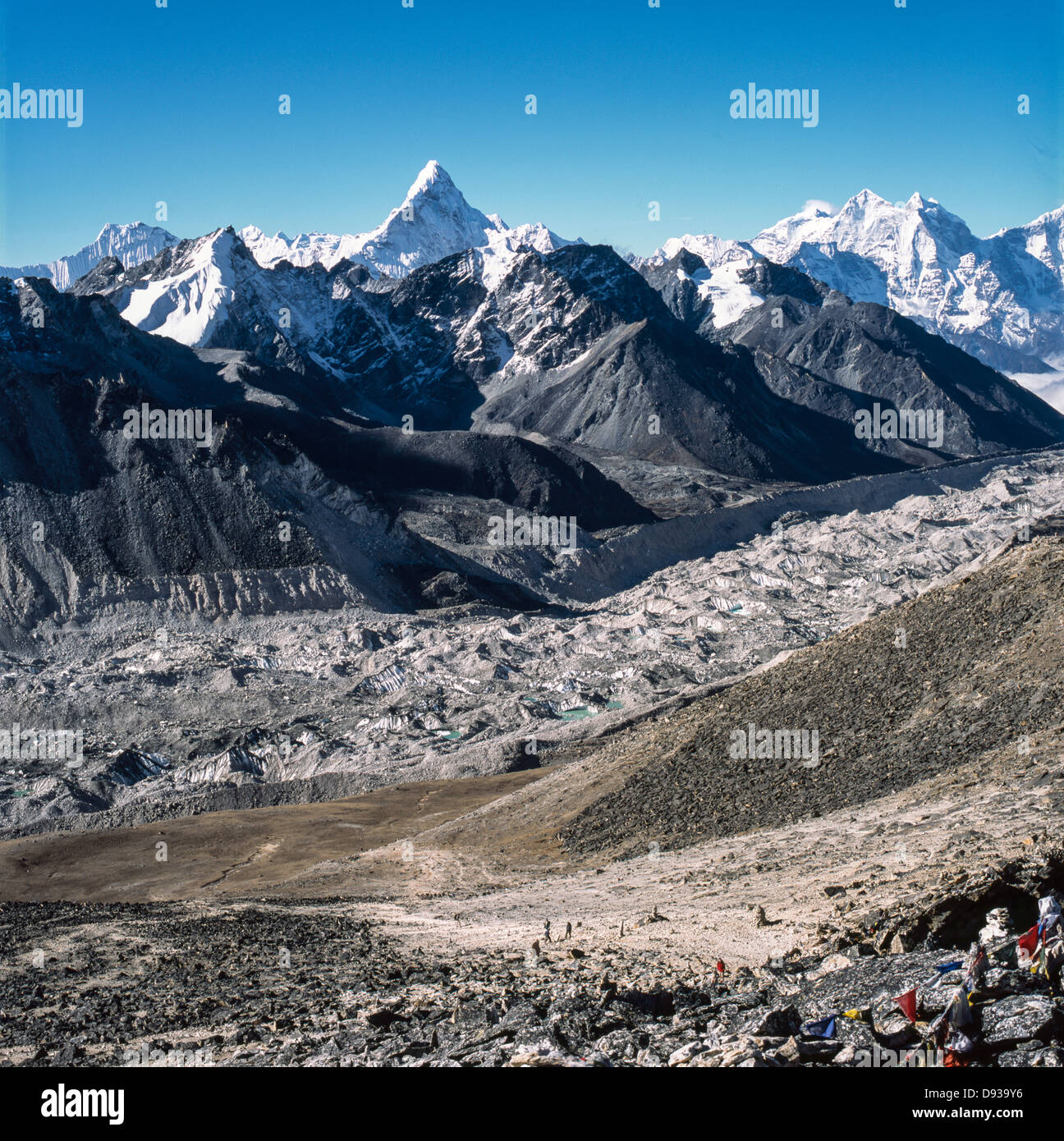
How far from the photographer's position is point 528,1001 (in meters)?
11.9

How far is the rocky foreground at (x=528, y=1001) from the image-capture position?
8.86 metres

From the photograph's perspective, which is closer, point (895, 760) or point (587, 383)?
point (895, 760)

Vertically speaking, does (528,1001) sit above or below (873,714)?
below

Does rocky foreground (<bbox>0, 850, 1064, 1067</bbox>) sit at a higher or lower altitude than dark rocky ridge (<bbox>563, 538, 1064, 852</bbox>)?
lower

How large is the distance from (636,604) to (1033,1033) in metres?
54.2

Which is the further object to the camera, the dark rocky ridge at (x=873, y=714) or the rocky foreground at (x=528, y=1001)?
the dark rocky ridge at (x=873, y=714)

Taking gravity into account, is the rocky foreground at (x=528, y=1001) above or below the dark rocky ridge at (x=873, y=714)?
below

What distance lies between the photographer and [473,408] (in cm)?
13788

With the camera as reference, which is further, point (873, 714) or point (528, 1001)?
point (873, 714)

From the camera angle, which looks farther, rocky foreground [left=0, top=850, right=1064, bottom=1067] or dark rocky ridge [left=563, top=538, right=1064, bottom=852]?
dark rocky ridge [left=563, top=538, right=1064, bottom=852]

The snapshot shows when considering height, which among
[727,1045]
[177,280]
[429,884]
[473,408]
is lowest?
[429,884]

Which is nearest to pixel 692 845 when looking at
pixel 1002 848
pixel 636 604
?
pixel 1002 848

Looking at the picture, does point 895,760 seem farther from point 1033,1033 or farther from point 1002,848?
point 1033,1033

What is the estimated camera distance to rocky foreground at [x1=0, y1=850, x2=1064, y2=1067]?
8859 millimetres
